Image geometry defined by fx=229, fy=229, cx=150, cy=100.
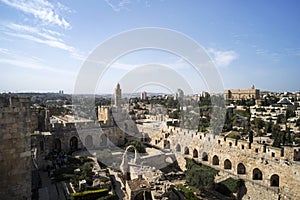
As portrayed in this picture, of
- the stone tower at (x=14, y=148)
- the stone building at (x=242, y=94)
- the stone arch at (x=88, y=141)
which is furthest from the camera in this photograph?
the stone building at (x=242, y=94)

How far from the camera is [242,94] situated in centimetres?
7944

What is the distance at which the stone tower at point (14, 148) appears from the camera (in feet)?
13.4

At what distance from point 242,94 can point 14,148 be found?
82.9 m

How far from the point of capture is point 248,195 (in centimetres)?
1183

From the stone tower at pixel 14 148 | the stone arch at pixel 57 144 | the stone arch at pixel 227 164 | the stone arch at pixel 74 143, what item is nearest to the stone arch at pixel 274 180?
the stone arch at pixel 227 164

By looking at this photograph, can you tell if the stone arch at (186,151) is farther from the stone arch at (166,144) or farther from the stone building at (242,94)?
the stone building at (242,94)

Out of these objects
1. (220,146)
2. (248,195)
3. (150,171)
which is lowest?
(248,195)

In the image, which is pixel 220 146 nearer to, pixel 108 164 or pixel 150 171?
pixel 150 171

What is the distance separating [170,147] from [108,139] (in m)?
5.65

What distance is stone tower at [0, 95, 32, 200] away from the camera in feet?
13.4

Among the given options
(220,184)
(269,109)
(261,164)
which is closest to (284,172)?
(261,164)

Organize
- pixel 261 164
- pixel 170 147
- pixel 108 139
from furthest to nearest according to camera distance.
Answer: pixel 108 139 → pixel 170 147 → pixel 261 164

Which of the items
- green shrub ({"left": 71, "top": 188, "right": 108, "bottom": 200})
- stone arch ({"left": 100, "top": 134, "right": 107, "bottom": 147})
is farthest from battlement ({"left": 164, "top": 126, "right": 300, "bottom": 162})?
green shrub ({"left": 71, "top": 188, "right": 108, "bottom": 200})

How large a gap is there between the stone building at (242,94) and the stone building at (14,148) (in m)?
74.6
